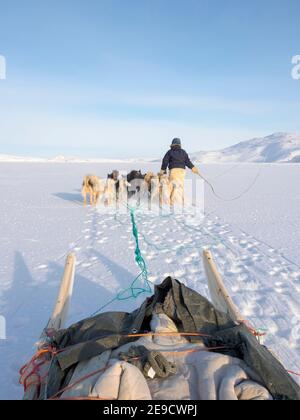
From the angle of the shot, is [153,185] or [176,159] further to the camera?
[153,185]

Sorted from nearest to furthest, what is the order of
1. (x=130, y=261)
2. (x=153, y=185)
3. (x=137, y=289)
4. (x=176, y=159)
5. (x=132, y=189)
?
(x=137, y=289) < (x=130, y=261) < (x=176, y=159) < (x=153, y=185) < (x=132, y=189)

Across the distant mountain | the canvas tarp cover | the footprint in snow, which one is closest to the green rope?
the canvas tarp cover

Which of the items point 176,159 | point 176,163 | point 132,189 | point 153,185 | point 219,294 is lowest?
point 219,294

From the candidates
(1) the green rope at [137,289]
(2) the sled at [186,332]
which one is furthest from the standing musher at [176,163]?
(2) the sled at [186,332]

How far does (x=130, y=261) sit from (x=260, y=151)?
527 feet

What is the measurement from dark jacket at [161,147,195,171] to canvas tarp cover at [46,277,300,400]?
6.48 meters

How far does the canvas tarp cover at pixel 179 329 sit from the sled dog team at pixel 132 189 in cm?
645

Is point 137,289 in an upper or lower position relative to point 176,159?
lower

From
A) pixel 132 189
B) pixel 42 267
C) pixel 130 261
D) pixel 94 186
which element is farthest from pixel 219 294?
pixel 132 189

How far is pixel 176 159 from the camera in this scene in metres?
8.51

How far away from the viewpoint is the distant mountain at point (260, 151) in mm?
131750

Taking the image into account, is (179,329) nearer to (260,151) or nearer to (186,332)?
(186,332)

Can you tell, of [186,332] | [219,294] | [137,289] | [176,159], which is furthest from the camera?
[176,159]
